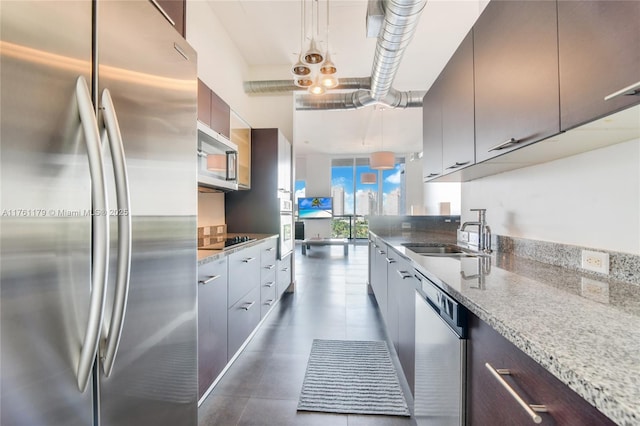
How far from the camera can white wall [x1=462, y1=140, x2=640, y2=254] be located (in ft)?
3.49

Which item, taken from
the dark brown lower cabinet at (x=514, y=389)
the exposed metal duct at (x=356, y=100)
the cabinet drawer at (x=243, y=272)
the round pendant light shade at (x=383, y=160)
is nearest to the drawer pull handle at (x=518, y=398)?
the dark brown lower cabinet at (x=514, y=389)

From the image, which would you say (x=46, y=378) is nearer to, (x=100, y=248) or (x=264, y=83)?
(x=100, y=248)

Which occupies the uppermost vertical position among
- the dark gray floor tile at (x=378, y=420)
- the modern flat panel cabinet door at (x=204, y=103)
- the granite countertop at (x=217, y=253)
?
the modern flat panel cabinet door at (x=204, y=103)

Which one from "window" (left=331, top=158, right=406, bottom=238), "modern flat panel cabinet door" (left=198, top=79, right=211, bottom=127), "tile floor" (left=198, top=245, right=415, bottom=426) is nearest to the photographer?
"tile floor" (left=198, top=245, right=415, bottom=426)

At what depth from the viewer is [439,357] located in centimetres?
111

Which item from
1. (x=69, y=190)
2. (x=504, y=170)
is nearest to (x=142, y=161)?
(x=69, y=190)

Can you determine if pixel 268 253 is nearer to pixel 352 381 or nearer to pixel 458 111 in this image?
pixel 352 381

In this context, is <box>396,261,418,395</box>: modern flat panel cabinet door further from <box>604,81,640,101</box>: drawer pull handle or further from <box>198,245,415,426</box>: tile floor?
<box>604,81,640,101</box>: drawer pull handle

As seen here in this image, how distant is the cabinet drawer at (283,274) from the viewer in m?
3.33

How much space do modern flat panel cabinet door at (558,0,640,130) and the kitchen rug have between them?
1731 millimetres

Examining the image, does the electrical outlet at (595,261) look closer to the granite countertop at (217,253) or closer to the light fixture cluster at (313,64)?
the granite countertop at (217,253)

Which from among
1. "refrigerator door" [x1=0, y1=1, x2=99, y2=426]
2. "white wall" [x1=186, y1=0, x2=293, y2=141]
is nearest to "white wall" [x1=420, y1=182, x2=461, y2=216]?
"white wall" [x1=186, y1=0, x2=293, y2=141]

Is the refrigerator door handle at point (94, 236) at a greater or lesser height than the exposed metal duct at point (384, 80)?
lesser

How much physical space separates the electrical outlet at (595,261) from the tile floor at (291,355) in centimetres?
123
